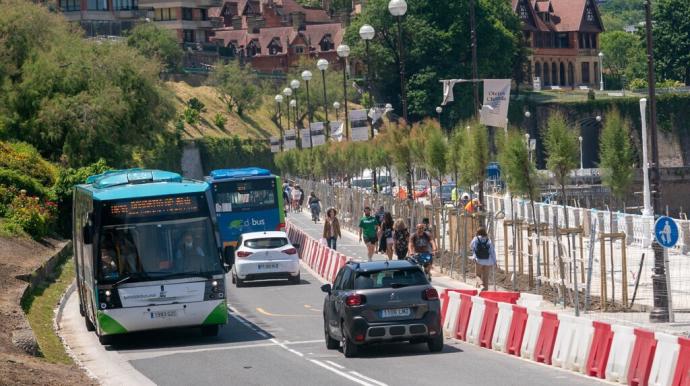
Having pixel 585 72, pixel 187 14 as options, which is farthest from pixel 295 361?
pixel 585 72

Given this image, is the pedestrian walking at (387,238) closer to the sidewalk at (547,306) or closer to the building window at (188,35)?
the sidewalk at (547,306)

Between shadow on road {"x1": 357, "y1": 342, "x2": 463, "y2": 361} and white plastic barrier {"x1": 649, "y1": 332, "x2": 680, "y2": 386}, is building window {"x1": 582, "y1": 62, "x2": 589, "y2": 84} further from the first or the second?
white plastic barrier {"x1": 649, "y1": 332, "x2": 680, "y2": 386}

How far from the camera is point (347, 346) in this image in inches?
867

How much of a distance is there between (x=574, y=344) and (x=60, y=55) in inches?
2082

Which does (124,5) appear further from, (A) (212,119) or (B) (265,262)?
(B) (265,262)

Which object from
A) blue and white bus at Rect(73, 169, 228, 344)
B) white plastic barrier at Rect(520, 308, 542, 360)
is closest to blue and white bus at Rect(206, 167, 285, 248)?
blue and white bus at Rect(73, 169, 228, 344)

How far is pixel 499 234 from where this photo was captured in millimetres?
53781

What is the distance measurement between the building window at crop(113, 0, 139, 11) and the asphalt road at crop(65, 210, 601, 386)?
123 meters

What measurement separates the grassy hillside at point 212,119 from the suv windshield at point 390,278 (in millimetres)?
102213

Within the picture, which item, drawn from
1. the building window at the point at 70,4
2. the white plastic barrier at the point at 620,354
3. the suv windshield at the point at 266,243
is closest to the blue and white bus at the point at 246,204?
the suv windshield at the point at 266,243

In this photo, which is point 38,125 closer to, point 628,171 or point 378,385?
point 628,171

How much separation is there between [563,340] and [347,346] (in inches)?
144

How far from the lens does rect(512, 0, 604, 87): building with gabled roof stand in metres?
160

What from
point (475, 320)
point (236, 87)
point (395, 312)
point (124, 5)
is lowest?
point (475, 320)
